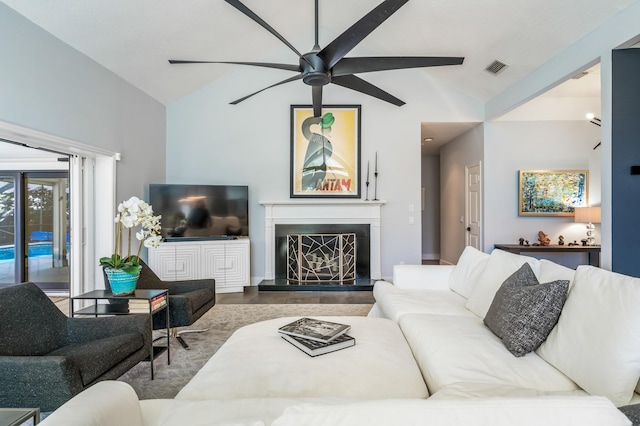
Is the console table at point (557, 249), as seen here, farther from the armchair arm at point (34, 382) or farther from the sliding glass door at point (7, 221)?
the sliding glass door at point (7, 221)

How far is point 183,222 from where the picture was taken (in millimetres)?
4566

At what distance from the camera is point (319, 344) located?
1.66 metres

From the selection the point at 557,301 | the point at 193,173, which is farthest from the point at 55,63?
the point at 557,301

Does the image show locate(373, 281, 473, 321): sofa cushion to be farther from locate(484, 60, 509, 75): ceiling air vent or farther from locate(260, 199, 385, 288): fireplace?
locate(484, 60, 509, 75): ceiling air vent

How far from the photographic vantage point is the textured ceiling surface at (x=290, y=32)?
2961mm

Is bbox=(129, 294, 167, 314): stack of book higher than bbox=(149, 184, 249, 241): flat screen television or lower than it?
lower

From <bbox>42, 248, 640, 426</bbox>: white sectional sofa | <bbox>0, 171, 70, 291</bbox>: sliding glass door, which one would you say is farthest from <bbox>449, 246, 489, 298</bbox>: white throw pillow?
<bbox>0, 171, 70, 291</bbox>: sliding glass door

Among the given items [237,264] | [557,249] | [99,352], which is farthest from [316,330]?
[557,249]

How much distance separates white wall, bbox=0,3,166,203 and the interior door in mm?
5080

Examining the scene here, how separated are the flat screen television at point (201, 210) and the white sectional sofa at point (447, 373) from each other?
9.55 ft

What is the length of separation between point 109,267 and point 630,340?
299 cm

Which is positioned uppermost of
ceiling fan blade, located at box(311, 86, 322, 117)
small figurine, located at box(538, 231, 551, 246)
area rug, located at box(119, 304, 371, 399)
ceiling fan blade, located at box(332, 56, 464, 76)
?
ceiling fan blade, located at box(332, 56, 464, 76)

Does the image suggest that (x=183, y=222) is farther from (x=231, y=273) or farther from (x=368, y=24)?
(x=368, y=24)

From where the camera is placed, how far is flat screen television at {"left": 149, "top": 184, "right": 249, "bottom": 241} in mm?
4496
